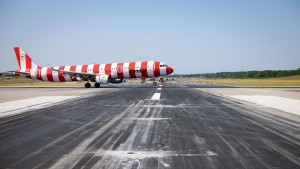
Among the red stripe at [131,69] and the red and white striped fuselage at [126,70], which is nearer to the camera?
the red and white striped fuselage at [126,70]

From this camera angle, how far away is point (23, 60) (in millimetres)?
44844

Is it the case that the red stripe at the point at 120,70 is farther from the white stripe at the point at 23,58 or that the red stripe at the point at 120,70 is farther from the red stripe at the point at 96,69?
the white stripe at the point at 23,58

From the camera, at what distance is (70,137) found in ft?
23.4

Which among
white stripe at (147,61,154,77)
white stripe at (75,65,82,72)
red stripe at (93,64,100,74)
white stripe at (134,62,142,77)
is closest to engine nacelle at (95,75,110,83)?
red stripe at (93,64,100,74)

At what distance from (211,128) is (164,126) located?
170 centimetres

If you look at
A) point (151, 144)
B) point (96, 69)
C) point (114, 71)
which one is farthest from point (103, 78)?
point (151, 144)

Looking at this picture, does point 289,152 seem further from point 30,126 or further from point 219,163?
point 30,126

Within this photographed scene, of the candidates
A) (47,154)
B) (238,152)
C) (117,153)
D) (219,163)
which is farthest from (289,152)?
(47,154)

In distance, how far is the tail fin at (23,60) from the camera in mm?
44719

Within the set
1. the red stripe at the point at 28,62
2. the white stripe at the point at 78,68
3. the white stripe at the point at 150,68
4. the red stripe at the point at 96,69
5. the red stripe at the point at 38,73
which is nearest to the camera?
the white stripe at the point at 150,68

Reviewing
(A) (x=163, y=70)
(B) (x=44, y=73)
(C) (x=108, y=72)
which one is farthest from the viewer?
(B) (x=44, y=73)

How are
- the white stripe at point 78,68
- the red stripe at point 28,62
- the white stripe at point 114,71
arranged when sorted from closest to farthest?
the white stripe at point 114,71 < the white stripe at point 78,68 < the red stripe at point 28,62

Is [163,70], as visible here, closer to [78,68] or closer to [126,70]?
[126,70]

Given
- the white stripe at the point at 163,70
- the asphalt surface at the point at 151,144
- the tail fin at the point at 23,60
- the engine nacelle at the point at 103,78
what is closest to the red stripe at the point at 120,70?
the engine nacelle at the point at 103,78
